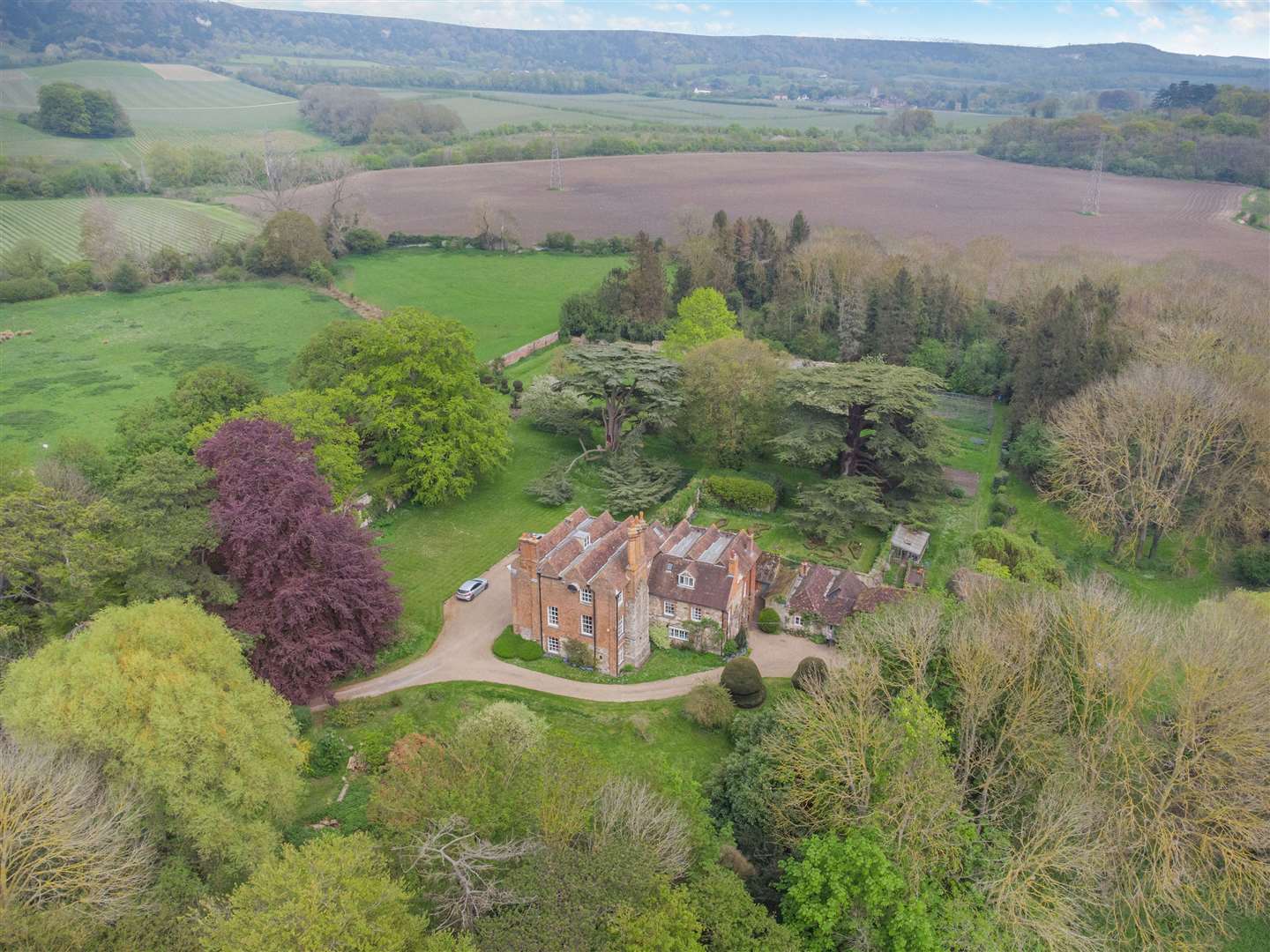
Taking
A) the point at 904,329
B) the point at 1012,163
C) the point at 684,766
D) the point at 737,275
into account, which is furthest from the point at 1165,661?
the point at 1012,163

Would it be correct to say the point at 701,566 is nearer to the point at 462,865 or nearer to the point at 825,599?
the point at 825,599

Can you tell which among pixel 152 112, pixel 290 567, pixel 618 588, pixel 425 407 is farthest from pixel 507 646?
pixel 152 112

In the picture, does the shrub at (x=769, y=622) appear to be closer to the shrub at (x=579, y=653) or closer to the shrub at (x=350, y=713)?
the shrub at (x=579, y=653)

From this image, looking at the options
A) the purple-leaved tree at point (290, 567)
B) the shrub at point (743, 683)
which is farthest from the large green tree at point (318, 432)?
the shrub at point (743, 683)

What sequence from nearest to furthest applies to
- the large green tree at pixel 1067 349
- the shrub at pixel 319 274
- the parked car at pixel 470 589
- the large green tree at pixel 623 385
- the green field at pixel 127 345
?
the parked car at pixel 470 589, the large green tree at pixel 623 385, the large green tree at pixel 1067 349, the green field at pixel 127 345, the shrub at pixel 319 274

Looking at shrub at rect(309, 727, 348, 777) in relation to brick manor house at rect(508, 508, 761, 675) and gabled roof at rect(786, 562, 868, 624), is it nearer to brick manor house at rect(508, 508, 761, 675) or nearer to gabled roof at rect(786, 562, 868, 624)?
brick manor house at rect(508, 508, 761, 675)

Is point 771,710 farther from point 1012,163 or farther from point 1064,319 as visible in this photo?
point 1012,163
